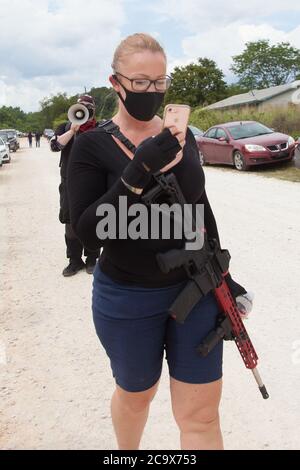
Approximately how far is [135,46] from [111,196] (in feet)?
1.83

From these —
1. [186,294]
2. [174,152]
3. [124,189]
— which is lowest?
[186,294]

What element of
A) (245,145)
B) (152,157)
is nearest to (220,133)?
(245,145)

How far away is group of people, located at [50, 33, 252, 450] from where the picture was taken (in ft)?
5.82

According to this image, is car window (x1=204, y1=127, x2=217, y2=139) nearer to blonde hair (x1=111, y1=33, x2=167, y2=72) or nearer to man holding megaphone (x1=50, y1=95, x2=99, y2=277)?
man holding megaphone (x1=50, y1=95, x2=99, y2=277)

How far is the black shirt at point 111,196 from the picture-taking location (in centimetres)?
176

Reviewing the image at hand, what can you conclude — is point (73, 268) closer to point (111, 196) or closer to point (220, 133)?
point (111, 196)

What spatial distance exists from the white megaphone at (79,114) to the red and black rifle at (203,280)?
3019mm

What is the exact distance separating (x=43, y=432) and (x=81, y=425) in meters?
0.21

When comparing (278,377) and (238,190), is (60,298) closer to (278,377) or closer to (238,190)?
(278,377)

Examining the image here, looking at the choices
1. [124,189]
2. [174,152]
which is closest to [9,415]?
[124,189]

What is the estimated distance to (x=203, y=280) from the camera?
1.86 metres

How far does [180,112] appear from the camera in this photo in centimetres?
162

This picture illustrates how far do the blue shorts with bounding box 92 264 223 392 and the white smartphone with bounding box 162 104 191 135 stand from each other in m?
0.62

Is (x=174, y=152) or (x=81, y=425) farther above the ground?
(x=174, y=152)
